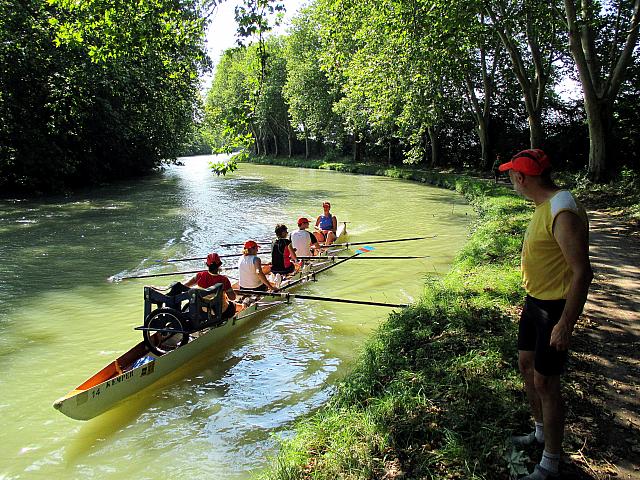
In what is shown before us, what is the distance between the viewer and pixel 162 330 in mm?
6270

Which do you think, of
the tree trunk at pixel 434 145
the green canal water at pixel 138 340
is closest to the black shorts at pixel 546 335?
the green canal water at pixel 138 340

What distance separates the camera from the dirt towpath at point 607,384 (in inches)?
135

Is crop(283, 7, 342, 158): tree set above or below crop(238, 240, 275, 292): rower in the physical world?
above

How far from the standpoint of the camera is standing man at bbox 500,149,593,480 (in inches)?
109

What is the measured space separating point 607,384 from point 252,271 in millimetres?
5827

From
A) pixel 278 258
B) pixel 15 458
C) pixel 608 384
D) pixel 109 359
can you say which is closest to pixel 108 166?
pixel 278 258

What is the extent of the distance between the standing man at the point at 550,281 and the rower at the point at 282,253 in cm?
695

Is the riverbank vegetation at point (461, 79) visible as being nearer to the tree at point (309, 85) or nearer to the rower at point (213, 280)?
the tree at point (309, 85)

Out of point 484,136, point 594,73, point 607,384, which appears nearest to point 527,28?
point 594,73

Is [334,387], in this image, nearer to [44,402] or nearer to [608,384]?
[608,384]

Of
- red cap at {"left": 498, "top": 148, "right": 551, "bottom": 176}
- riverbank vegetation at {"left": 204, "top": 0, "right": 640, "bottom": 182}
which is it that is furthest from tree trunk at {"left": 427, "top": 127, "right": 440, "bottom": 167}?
red cap at {"left": 498, "top": 148, "right": 551, "bottom": 176}

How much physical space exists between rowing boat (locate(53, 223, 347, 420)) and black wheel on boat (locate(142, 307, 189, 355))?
100mm

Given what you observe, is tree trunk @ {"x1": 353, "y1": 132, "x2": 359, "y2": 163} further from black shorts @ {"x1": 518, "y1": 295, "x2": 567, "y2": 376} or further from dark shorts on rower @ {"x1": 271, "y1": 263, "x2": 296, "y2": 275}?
black shorts @ {"x1": 518, "y1": 295, "x2": 567, "y2": 376}

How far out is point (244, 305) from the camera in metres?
8.35
